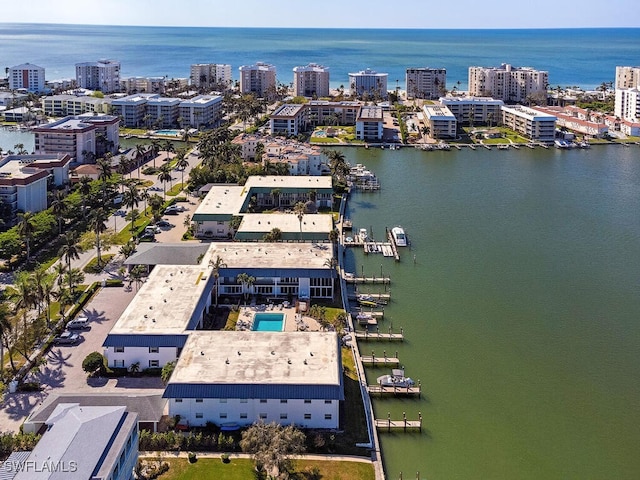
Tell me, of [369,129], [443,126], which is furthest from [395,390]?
[443,126]

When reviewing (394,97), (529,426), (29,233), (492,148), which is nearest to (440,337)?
(529,426)

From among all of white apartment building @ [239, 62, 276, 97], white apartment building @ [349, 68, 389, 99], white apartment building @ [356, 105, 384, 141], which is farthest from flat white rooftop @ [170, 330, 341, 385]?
white apartment building @ [349, 68, 389, 99]

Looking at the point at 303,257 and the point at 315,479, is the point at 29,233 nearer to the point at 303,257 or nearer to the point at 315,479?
the point at 303,257

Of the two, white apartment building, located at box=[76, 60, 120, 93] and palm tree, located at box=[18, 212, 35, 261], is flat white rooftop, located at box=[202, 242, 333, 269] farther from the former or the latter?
white apartment building, located at box=[76, 60, 120, 93]

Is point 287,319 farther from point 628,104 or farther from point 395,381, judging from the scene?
point 628,104

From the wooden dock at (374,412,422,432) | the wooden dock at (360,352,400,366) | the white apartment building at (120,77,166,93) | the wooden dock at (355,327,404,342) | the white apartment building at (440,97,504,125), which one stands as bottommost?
the wooden dock at (374,412,422,432)
